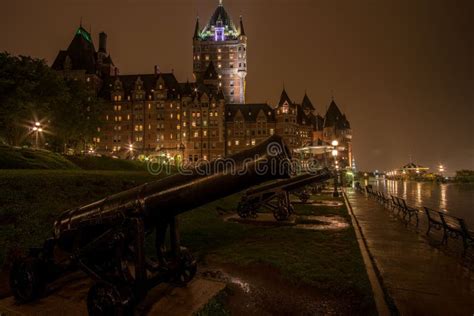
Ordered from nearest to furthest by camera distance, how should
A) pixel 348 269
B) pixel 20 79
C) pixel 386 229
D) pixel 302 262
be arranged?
pixel 348 269, pixel 302 262, pixel 386 229, pixel 20 79

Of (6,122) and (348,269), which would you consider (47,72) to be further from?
(348,269)

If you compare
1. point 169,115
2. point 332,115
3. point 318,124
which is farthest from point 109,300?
point 332,115

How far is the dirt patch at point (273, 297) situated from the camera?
537 cm

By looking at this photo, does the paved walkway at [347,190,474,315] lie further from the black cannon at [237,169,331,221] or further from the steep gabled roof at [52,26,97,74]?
the steep gabled roof at [52,26,97,74]

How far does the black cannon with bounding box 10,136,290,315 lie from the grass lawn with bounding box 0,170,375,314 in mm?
1504

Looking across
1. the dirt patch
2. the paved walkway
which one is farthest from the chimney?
the dirt patch

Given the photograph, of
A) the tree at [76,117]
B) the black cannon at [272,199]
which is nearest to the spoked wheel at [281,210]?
the black cannon at [272,199]

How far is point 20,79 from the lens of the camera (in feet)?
107

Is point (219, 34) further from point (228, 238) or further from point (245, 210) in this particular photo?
point (228, 238)

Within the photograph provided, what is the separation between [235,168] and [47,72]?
145 ft

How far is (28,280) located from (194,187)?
351 cm

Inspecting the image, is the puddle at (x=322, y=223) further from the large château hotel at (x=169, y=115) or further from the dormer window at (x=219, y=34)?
the dormer window at (x=219, y=34)

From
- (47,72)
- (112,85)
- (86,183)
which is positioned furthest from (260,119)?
(86,183)

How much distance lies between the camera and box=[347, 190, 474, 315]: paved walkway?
17.6 feet
